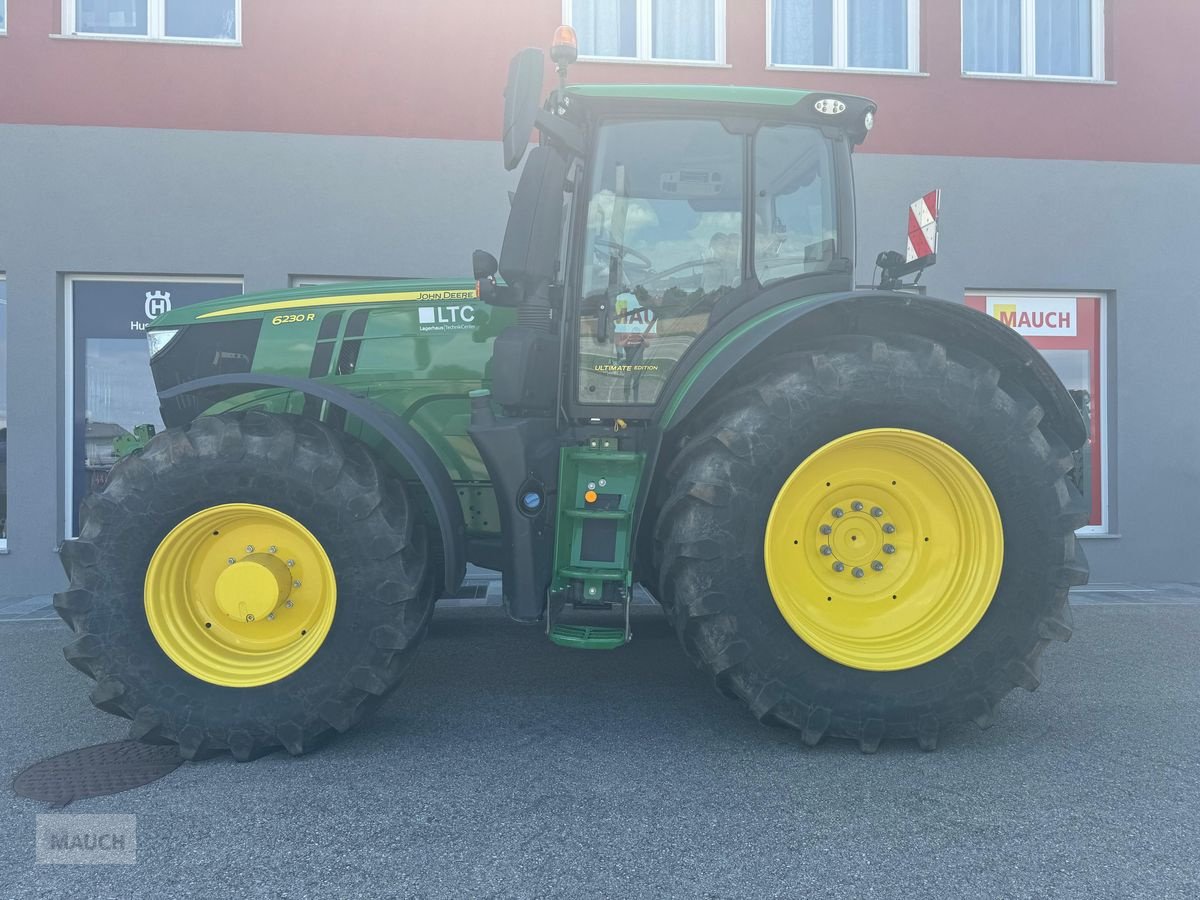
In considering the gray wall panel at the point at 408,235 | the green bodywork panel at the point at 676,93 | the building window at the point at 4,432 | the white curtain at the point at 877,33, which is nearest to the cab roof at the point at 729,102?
the green bodywork panel at the point at 676,93

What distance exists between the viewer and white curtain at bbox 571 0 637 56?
22.2ft

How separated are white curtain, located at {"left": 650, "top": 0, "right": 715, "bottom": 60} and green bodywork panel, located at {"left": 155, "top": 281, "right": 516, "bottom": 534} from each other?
4456 mm

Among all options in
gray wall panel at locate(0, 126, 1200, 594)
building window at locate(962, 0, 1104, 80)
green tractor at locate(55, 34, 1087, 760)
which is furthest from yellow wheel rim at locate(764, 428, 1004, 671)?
building window at locate(962, 0, 1104, 80)

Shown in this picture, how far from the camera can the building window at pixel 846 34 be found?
22.6 feet

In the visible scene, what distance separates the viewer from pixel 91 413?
6.34 m

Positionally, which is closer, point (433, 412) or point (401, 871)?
point (401, 871)

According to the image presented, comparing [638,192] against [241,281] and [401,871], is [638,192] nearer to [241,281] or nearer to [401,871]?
[401,871]

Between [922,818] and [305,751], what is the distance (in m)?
1.94

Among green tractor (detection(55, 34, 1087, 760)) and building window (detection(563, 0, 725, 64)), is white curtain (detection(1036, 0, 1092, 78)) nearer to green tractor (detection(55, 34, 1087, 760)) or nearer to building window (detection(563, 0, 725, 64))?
building window (detection(563, 0, 725, 64))

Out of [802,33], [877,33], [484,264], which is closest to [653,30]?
[802,33]

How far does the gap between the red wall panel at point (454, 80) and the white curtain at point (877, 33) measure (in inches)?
7.4

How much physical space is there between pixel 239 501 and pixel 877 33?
21.6 ft

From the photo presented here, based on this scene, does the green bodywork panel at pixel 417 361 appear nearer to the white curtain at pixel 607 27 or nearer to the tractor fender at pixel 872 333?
the tractor fender at pixel 872 333

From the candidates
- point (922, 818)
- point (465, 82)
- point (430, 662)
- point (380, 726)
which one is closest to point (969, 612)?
point (922, 818)
